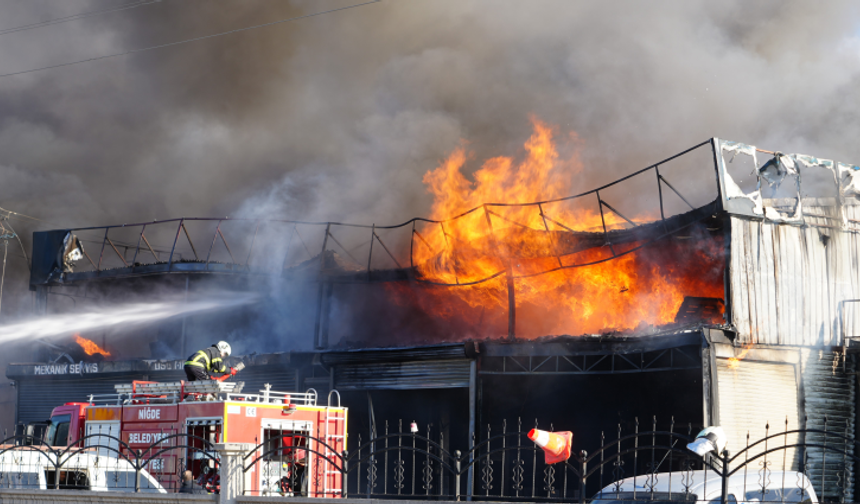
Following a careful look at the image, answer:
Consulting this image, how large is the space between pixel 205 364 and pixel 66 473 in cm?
291

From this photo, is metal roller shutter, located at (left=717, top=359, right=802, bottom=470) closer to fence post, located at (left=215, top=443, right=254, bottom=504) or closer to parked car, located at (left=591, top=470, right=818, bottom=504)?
parked car, located at (left=591, top=470, right=818, bottom=504)

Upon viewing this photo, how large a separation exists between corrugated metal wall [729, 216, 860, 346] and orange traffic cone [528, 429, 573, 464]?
8301mm

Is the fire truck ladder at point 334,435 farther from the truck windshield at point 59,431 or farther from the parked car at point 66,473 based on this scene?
A: the truck windshield at point 59,431

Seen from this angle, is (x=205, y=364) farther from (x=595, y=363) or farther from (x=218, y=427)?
(x=595, y=363)

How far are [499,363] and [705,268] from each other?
5456 millimetres

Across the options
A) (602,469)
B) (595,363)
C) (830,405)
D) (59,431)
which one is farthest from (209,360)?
(830,405)

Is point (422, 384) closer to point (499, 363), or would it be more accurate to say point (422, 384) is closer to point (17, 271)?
point (499, 363)

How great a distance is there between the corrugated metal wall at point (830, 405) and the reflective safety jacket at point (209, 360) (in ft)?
39.6

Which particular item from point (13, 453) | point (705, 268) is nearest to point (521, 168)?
point (705, 268)

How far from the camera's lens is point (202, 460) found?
459 inches

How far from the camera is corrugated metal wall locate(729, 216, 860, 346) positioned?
53.0 feet

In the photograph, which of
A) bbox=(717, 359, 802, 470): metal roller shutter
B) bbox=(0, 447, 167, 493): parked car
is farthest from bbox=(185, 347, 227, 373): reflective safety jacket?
bbox=(717, 359, 802, 470): metal roller shutter

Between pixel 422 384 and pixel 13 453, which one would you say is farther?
pixel 422 384

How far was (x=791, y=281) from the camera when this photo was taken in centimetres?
1698
